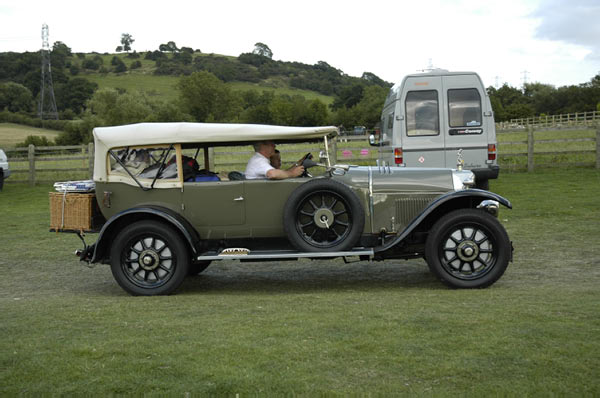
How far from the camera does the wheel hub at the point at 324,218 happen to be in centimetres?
679

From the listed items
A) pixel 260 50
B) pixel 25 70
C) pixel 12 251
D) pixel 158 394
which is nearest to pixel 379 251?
pixel 158 394

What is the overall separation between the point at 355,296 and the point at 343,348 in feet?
6.86

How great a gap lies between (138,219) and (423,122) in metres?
8.28

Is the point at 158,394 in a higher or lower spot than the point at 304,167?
lower

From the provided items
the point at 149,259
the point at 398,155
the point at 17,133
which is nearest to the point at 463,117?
the point at 398,155

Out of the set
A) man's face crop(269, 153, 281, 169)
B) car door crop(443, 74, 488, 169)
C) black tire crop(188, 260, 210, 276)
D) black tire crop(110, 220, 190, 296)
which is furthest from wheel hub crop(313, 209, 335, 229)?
car door crop(443, 74, 488, 169)

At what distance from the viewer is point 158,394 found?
3.73 metres

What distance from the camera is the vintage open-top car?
22.0 feet

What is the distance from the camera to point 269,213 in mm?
7031

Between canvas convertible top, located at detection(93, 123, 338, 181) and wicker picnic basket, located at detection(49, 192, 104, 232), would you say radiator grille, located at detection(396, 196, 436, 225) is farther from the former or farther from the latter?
wicker picnic basket, located at detection(49, 192, 104, 232)

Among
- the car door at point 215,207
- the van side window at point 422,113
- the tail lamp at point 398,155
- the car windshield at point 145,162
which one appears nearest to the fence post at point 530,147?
the van side window at point 422,113

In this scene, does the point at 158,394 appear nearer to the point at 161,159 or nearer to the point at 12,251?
the point at 161,159

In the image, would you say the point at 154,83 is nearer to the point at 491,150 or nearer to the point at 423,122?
the point at 423,122

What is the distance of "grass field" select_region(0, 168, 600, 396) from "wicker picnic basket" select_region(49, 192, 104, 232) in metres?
0.76
